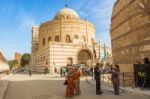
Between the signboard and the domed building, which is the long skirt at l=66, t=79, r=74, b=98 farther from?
the domed building

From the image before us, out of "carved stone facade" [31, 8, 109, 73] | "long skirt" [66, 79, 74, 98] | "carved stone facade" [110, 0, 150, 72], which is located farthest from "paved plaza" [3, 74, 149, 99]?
"carved stone facade" [31, 8, 109, 73]

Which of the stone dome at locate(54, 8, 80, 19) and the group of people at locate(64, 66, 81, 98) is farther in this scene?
the stone dome at locate(54, 8, 80, 19)

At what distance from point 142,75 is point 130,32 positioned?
14.1 feet

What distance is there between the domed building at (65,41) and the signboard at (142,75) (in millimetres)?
29822

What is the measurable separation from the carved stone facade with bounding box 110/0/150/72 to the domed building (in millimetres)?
23575

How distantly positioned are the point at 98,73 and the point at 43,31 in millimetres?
41264

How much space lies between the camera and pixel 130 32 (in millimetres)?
14438

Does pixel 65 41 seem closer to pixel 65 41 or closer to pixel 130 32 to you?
pixel 65 41

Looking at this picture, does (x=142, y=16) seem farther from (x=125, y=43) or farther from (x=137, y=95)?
(x=137, y=95)

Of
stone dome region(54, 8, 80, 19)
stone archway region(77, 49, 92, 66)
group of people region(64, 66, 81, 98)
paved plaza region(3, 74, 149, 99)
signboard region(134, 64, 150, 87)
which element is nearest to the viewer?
paved plaza region(3, 74, 149, 99)

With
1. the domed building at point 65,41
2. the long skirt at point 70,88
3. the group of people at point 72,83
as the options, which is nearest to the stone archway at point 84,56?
the domed building at point 65,41

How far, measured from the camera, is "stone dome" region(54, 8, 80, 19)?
53.2m

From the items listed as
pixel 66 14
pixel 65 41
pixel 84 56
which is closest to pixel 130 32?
pixel 84 56

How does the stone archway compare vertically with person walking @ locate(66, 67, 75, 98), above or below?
above
